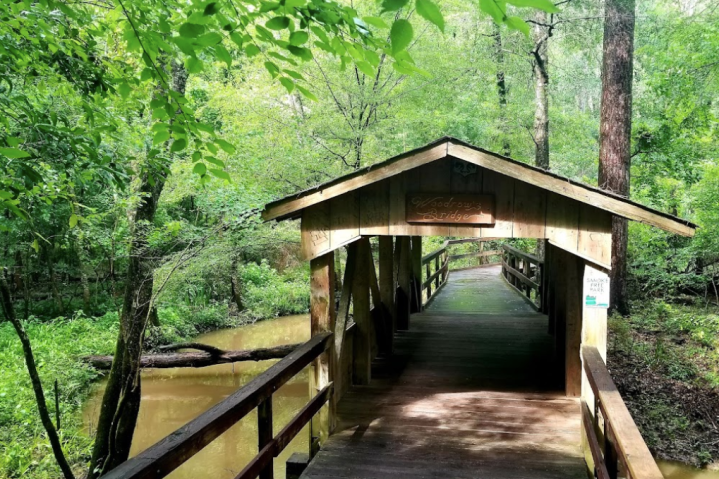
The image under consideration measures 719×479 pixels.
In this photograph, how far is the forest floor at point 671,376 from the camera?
607cm

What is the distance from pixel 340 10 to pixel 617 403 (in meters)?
2.73

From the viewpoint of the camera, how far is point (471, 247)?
25.0 m

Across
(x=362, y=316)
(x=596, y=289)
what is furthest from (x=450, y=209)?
(x=362, y=316)

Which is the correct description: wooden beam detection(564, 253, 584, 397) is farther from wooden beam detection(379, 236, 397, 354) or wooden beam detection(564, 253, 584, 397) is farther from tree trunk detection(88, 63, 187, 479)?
tree trunk detection(88, 63, 187, 479)

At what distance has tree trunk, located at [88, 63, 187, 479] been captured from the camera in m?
5.06

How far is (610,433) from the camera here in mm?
3082

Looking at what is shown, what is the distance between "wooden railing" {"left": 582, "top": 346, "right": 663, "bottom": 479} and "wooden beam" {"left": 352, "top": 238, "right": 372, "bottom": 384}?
239 cm

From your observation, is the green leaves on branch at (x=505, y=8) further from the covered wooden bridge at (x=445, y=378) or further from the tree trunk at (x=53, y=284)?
the tree trunk at (x=53, y=284)

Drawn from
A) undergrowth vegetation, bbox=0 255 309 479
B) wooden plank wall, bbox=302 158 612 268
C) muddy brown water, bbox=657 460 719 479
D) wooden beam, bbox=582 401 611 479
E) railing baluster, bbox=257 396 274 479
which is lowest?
muddy brown water, bbox=657 460 719 479

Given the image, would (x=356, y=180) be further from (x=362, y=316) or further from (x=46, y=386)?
(x=46, y=386)

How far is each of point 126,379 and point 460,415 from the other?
141 inches

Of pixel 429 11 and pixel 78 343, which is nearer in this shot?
pixel 429 11

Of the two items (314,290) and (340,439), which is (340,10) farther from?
(340,439)

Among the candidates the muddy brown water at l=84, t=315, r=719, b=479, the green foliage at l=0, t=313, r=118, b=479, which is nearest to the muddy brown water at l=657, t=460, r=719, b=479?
the muddy brown water at l=84, t=315, r=719, b=479
